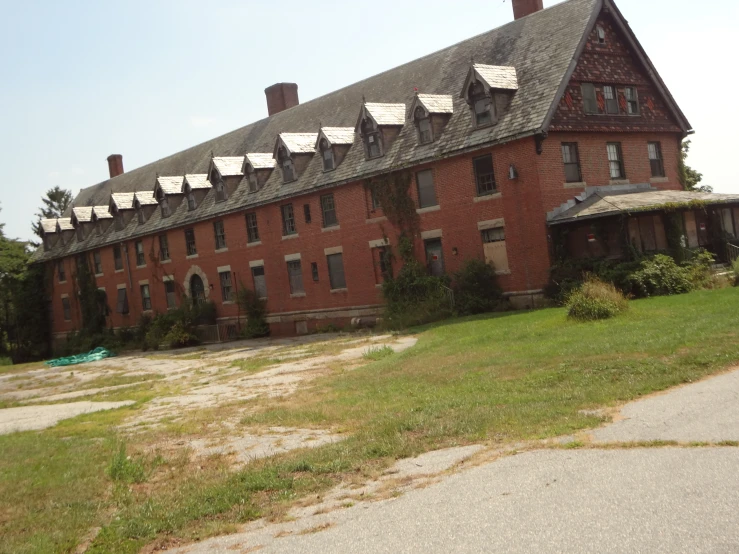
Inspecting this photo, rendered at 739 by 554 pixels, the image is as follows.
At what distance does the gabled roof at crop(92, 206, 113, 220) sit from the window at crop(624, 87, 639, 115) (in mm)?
35184

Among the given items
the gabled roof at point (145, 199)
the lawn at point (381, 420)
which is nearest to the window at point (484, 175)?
the lawn at point (381, 420)

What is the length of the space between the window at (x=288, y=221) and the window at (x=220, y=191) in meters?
5.31

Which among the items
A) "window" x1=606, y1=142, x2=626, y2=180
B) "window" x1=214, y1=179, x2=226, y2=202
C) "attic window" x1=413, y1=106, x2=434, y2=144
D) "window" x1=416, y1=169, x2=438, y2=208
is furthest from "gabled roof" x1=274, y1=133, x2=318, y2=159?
"window" x1=606, y1=142, x2=626, y2=180

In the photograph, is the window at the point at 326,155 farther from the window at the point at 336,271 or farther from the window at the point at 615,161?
the window at the point at 615,161

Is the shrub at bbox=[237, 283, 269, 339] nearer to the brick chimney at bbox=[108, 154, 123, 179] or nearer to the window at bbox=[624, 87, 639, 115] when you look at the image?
the window at bbox=[624, 87, 639, 115]

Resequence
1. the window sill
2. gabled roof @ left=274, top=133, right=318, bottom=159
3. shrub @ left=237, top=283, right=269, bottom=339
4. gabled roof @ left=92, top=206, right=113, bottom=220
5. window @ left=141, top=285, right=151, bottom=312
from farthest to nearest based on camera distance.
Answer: gabled roof @ left=92, top=206, right=113, bottom=220, window @ left=141, top=285, right=151, bottom=312, shrub @ left=237, top=283, right=269, bottom=339, gabled roof @ left=274, top=133, right=318, bottom=159, the window sill

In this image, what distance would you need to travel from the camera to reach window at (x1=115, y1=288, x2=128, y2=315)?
4966 centimetres

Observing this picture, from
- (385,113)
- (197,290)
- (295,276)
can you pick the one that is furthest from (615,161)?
(197,290)

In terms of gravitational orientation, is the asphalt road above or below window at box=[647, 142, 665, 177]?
below

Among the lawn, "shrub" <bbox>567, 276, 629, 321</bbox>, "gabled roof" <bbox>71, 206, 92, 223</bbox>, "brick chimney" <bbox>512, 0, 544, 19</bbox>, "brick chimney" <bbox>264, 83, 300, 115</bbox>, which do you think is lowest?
the lawn

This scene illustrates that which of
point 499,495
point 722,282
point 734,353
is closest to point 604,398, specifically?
point 734,353

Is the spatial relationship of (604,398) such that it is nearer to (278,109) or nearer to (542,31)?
(542,31)

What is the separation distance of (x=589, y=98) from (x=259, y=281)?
18391 millimetres

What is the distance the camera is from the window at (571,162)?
27953 millimetres
